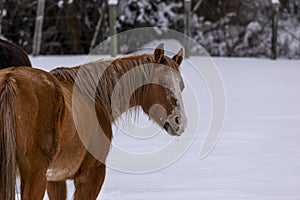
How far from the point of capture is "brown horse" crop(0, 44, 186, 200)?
2.56m

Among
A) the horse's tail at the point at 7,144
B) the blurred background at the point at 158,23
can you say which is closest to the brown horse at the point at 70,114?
the horse's tail at the point at 7,144

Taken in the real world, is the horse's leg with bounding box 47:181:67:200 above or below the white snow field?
above

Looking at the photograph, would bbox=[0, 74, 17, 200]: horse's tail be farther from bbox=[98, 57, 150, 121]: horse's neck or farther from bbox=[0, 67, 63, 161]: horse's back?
bbox=[98, 57, 150, 121]: horse's neck

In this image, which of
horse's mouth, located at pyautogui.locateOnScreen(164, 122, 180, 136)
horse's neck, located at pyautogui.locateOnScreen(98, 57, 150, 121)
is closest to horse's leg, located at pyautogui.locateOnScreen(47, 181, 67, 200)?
horse's neck, located at pyautogui.locateOnScreen(98, 57, 150, 121)

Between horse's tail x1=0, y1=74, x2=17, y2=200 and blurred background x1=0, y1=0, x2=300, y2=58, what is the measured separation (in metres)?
10.6

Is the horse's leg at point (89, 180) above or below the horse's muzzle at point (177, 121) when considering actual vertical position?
below

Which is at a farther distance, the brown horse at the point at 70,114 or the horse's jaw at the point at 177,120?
the horse's jaw at the point at 177,120

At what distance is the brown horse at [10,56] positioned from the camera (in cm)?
476

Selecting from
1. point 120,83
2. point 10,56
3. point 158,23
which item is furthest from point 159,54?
point 158,23

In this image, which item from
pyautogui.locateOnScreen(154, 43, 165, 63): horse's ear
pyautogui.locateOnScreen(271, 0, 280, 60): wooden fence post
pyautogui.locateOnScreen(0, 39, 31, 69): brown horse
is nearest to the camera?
pyautogui.locateOnScreen(154, 43, 165, 63): horse's ear

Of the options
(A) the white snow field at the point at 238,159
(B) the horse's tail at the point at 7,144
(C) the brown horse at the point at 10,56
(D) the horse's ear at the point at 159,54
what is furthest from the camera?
(C) the brown horse at the point at 10,56

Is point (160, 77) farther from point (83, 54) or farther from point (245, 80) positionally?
point (83, 54)

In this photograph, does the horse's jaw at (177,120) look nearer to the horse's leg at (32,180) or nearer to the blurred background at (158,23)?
the horse's leg at (32,180)

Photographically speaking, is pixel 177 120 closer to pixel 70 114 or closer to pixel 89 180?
pixel 89 180
